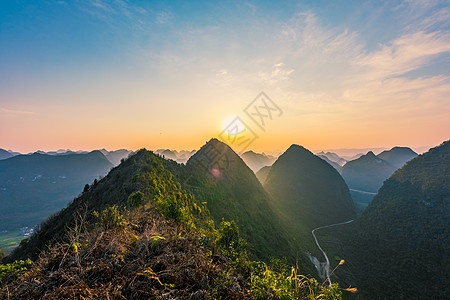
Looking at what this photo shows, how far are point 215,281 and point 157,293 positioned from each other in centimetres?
191

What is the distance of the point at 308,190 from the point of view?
388 ft

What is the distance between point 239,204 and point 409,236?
59.4 meters

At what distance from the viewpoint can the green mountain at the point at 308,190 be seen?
9819 cm

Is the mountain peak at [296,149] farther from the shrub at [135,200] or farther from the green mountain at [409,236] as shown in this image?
the shrub at [135,200]

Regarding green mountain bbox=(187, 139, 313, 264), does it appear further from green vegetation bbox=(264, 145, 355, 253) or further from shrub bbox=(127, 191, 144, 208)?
green vegetation bbox=(264, 145, 355, 253)

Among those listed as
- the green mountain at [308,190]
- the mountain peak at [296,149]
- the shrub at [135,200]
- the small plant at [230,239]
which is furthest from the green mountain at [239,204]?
the mountain peak at [296,149]

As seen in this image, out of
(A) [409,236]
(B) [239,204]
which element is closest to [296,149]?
(A) [409,236]

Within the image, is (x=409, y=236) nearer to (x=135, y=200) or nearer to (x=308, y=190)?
(x=308, y=190)

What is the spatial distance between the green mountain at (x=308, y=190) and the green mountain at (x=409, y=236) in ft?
62.2

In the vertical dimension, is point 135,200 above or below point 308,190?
above

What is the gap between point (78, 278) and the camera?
5.33 m

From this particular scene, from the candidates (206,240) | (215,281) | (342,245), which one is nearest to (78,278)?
(215,281)

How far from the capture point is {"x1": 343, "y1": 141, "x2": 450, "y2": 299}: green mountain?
4550 centimetres

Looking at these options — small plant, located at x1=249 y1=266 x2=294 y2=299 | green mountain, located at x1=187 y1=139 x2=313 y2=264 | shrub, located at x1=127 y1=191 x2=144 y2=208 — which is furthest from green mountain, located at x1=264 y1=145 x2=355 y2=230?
small plant, located at x1=249 y1=266 x2=294 y2=299
